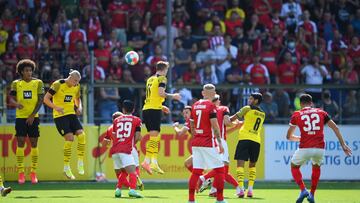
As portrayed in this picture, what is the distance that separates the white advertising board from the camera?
85.0 feet

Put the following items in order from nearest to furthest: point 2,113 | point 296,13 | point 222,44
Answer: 1. point 2,113
2. point 222,44
3. point 296,13

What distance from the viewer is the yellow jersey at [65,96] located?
21266 mm

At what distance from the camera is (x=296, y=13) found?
30703 mm

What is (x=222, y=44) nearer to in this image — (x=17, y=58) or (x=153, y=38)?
(x=153, y=38)

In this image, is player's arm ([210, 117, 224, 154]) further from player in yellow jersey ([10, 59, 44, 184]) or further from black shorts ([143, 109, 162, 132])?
player in yellow jersey ([10, 59, 44, 184])

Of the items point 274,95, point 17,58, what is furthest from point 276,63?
point 17,58

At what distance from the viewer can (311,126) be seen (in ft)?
58.7

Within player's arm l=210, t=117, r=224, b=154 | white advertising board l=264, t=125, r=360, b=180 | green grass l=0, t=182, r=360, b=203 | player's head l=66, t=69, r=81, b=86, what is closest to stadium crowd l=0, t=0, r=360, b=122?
white advertising board l=264, t=125, r=360, b=180

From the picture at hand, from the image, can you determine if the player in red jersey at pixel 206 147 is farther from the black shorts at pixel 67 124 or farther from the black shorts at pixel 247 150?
the black shorts at pixel 67 124

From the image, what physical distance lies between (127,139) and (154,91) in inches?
100

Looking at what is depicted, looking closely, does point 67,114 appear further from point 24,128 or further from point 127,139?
point 127,139

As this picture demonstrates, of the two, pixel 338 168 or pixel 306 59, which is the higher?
pixel 306 59

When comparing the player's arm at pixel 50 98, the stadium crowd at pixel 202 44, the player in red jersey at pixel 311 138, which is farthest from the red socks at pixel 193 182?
the stadium crowd at pixel 202 44

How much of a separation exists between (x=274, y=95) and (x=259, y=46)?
319 cm
